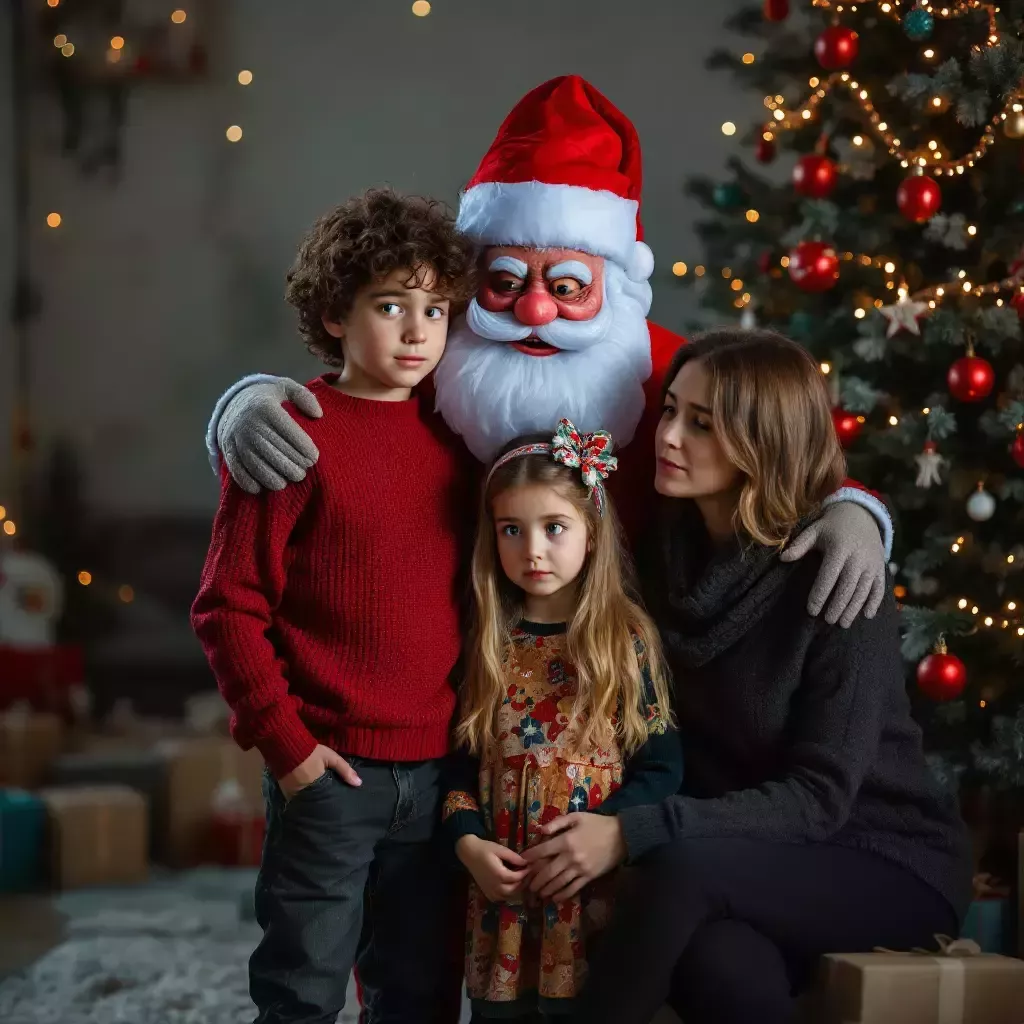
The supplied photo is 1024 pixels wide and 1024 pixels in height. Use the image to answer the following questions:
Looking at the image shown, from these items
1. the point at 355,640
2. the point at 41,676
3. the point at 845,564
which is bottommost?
the point at 41,676

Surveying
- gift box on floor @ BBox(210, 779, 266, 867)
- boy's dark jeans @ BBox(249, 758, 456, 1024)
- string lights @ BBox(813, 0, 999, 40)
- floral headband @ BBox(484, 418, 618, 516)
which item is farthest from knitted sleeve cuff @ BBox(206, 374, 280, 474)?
gift box on floor @ BBox(210, 779, 266, 867)

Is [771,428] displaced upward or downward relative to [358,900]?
upward

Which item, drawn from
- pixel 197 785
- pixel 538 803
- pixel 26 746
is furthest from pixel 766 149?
pixel 26 746

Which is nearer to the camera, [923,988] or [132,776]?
[923,988]

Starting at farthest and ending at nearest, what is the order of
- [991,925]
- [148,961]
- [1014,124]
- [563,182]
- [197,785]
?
1. [197,785]
2. [148,961]
3. [1014,124]
4. [991,925]
5. [563,182]

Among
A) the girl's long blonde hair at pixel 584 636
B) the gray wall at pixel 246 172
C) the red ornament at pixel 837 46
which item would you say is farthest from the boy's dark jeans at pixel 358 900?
the gray wall at pixel 246 172

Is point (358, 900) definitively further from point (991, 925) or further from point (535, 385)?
point (991, 925)

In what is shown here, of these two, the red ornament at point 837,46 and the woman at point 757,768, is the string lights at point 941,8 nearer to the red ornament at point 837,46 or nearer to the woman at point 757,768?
the red ornament at point 837,46

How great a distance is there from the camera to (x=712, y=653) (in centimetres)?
193

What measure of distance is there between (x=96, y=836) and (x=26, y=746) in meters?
0.46

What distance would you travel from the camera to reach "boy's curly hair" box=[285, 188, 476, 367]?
6.14 ft

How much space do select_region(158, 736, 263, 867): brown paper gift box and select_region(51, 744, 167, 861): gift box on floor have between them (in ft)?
0.12

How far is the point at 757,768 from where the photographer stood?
195 cm

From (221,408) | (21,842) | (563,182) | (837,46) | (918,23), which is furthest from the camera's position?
(21,842)
